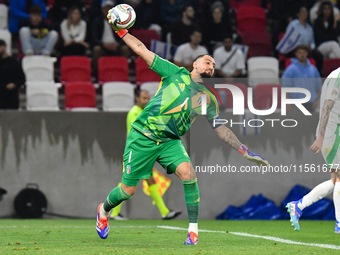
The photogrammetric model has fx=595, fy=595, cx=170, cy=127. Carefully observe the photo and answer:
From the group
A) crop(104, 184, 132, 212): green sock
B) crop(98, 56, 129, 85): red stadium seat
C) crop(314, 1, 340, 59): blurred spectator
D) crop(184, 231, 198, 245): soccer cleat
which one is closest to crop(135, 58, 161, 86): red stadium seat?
crop(98, 56, 129, 85): red stadium seat

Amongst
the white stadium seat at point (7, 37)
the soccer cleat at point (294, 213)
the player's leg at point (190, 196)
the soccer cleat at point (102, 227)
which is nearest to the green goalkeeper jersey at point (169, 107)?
the player's leg at point (190, 196)

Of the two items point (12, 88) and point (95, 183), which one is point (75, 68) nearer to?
point (12, 88)

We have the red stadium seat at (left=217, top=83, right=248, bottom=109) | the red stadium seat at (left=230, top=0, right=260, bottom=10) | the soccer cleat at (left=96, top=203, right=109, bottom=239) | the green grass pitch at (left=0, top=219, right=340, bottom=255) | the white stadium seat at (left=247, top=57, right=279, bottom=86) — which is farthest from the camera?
the red stadium seat at (left=230, top=0, right=260, bottom=10)

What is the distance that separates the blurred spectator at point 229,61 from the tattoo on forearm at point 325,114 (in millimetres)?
5407

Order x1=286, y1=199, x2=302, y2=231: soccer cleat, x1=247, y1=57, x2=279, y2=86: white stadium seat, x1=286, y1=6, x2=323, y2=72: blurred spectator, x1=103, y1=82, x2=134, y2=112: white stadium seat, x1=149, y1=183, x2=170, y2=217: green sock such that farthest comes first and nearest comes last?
1. x1=286, y1=6, x2=323, y2=72: blurred spectator
2. x1=247, y1=57, x2=279, y2=86: white stadium seat
3. x1=103, y1=82, x2=134, y2=112: white stadium seat
4. x1=149, y1=183, x2=170, y2=217: green sock
5. x1=286, y1=199, x2=302, y2=231: soccer cleat

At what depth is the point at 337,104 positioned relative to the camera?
285 inches

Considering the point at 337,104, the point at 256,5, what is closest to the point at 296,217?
the point at 337,104

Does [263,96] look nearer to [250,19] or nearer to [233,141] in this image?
[250,19]

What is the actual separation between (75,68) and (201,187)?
3.80 metres

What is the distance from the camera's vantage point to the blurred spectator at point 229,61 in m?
12.5

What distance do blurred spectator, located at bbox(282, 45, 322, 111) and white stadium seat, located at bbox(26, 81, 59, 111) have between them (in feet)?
14.6

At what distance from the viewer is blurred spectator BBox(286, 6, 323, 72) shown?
533 inches

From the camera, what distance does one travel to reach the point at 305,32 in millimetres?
13867

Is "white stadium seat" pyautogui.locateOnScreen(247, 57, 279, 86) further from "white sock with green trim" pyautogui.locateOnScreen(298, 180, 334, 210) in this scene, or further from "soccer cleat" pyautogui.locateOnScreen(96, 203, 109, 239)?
"soccer cleat" pyautogui.locateOnScreen(96, 203, 109, 239)
